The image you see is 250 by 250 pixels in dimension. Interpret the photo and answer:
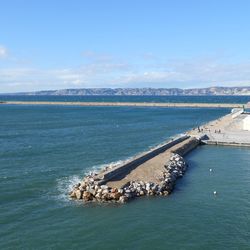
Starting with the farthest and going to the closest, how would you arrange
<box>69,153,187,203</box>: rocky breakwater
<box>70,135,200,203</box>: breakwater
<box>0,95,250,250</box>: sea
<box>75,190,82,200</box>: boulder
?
<box>75,190,82,200</box>: boulder, <box>70,135,200,203</box>: breakwater, <box>69,153,187,203</box>: rocky breakwater, <box>0,95,250,250</box>: sea

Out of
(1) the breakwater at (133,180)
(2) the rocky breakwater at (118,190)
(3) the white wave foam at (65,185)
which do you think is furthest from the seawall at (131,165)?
(3) the white wave foam at (65,185)

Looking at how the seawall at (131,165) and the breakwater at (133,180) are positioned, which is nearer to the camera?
the breakwater at (133,180)

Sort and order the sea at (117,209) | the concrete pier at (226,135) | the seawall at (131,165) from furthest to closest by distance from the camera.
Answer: the concrete pier at (226,135) → the seawall at (131,165) → the sea at (117,209)

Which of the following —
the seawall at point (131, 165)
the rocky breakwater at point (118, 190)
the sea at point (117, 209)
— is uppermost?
the seawall at point (131, 165)

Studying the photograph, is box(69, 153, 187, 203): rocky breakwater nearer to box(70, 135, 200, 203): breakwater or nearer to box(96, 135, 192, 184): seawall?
box(70, 135, 200, 203): breakwater

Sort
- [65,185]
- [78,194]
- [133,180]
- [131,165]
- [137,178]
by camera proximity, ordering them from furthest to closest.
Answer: [131,165], [65,185], [137,178], [133,180], [78,194]

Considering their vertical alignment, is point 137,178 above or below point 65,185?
above

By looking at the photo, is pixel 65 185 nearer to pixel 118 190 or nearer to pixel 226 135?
pixel 118 190

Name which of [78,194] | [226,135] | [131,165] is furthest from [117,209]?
[226,135]

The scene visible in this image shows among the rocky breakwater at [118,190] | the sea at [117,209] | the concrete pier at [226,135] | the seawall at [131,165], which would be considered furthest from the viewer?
the concrete pier at [226,135]

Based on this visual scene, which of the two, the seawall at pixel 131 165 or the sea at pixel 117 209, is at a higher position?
the seawall at pixel 131 165

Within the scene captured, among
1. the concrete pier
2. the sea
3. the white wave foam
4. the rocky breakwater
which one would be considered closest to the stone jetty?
the rocky breakwater

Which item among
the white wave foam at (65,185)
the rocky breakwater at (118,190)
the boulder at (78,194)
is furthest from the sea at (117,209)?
the boulder at (78,194)

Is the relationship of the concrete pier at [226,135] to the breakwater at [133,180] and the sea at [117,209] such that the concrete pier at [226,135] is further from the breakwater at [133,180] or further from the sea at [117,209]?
the breakwater at [133,180]
